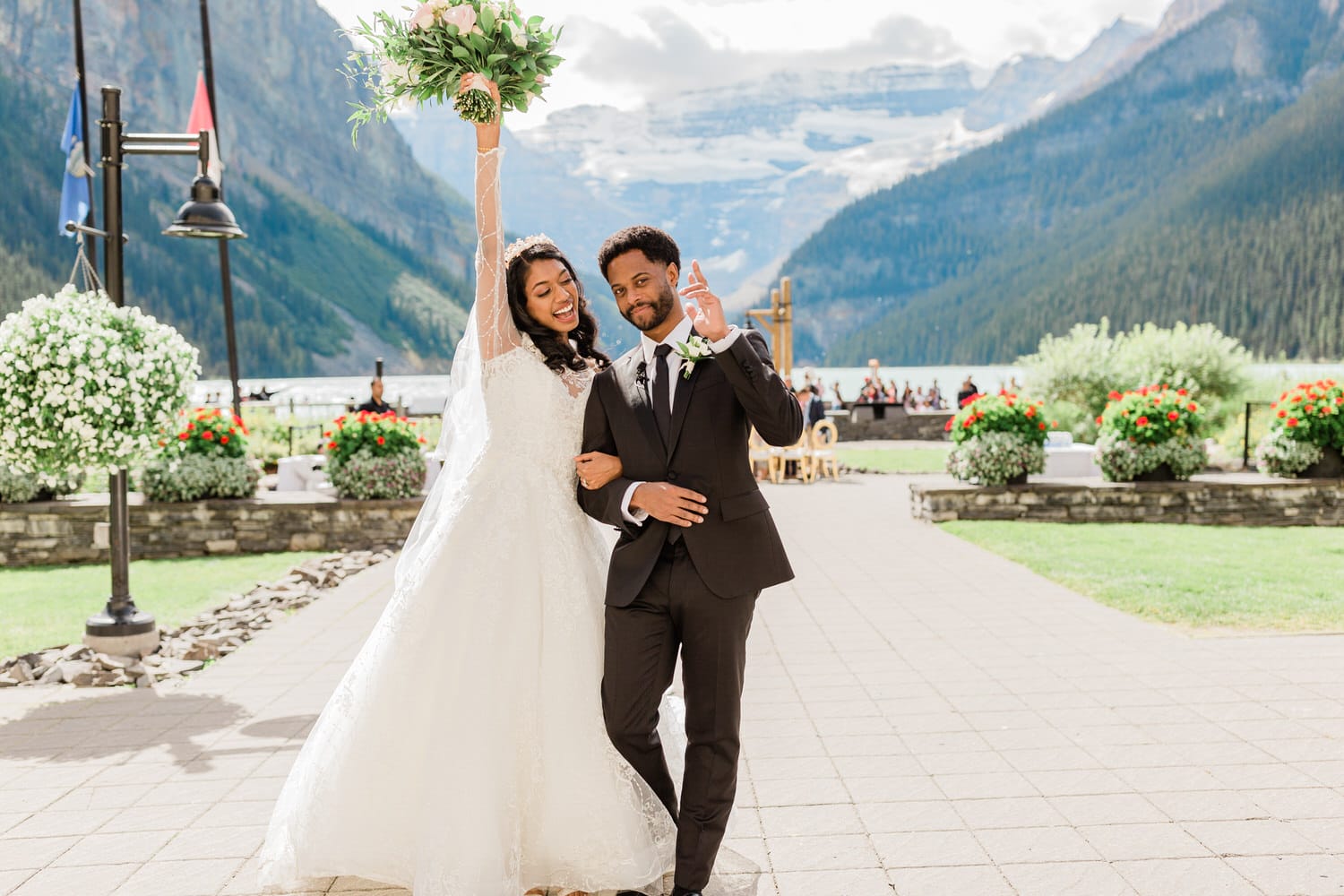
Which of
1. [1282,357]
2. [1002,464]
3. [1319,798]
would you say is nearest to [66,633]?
[1319,798]

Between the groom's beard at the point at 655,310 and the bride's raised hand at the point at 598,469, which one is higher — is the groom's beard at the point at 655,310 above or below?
above

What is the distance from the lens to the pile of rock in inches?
259

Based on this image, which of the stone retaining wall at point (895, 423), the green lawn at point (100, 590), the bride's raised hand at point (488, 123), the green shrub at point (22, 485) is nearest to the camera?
the bride's raised hand at point (488, 123)

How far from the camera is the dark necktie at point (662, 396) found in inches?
131

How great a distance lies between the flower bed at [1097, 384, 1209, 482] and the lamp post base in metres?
11.9

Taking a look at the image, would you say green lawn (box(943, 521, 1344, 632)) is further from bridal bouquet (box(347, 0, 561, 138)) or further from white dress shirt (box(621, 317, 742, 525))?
bridal bouquet (box(347, 0, 561, 138))

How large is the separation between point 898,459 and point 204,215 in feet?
61.9

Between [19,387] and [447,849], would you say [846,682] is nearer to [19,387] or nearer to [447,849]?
[447,849]

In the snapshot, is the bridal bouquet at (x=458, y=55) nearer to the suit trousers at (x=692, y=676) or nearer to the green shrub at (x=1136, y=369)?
the suit trousers at (x=692, y=676)

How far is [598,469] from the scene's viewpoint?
3.34 m

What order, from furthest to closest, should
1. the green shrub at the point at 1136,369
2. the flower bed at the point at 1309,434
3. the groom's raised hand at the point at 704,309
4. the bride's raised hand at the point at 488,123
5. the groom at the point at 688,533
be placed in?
the green shrub at the point at 1136,369 < the flower bed at the point at 1309,434 < the bride's raised hand at the point at 488,123 < the groom at the point at 688,533 < the groom's raised hand at the point at 704,309

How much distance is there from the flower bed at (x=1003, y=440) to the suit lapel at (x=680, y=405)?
36.7 feet

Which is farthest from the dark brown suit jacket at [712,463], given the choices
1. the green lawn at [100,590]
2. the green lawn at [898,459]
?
the green lawn at [898,459]

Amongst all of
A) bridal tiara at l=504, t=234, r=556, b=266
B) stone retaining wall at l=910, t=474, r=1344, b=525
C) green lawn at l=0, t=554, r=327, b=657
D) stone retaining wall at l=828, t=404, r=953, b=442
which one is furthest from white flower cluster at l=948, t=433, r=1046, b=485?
stone retaining wall at l=828, t=404, r=953, b=442
